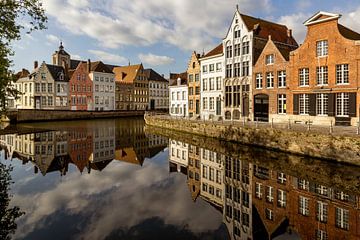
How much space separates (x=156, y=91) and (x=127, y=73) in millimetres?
10042

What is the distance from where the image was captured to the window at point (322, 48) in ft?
82.9

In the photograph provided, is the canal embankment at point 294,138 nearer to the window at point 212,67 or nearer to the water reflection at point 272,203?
the water reflection at point 272,203

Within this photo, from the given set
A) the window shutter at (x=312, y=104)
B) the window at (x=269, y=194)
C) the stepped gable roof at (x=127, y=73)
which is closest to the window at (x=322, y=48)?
the window shutter at (x=312, y=104)

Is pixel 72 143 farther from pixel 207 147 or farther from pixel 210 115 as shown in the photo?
pixel 210 115

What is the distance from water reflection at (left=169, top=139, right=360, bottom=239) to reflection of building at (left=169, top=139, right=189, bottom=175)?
119 centimetres

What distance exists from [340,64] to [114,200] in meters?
22.2

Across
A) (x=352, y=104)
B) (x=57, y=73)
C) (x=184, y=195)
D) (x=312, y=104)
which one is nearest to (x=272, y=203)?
(x=184, y=195)

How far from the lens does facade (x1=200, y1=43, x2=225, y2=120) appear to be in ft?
128

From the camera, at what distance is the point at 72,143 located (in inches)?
1073

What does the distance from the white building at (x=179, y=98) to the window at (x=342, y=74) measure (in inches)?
1030

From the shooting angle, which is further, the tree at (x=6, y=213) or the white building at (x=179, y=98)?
the white building at (x=179, y=98)

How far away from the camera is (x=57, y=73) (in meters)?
62.6

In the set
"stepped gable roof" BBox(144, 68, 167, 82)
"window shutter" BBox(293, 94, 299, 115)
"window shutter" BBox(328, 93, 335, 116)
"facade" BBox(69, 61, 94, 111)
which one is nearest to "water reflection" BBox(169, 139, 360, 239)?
"window shutter" BBox(328, 93, 335, 116)

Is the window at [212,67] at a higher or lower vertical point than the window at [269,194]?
higher
